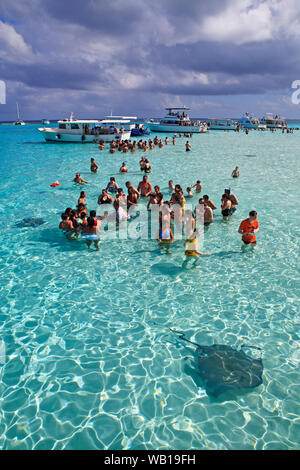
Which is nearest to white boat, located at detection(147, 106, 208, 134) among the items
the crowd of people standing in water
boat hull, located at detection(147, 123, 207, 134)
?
boat hull, located at detection(147, 123, 207, 134)

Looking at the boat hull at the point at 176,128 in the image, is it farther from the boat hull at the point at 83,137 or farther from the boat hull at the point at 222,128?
the boat hull at the point at 83,137

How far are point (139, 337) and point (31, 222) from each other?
26.6ft

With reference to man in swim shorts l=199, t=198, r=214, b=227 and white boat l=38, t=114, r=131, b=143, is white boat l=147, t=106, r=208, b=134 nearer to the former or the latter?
white boat l=38, t=114, r=131, b=143

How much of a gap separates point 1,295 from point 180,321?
15.1 feet

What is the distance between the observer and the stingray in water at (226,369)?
4.77m

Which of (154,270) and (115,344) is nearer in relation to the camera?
(115,344)

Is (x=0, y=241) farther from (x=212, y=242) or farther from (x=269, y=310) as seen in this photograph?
(x=269, y=310)

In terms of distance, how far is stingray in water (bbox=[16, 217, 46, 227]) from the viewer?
1175 centimetres

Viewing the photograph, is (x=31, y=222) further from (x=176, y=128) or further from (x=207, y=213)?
(x=176, y=128)

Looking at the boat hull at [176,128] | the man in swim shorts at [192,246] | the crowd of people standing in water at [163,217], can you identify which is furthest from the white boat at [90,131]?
the man in swim shorts at [192,246]

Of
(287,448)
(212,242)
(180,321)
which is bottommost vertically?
(287,448)

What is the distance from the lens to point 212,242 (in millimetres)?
10062

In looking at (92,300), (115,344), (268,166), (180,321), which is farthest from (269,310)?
(268,166)

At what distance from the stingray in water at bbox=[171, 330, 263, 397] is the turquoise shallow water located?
15 centimetres
